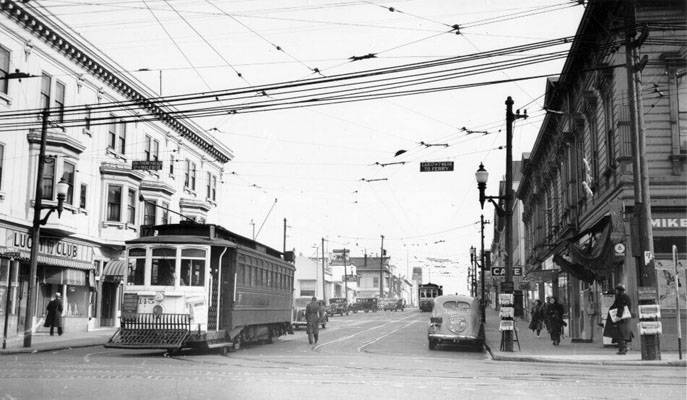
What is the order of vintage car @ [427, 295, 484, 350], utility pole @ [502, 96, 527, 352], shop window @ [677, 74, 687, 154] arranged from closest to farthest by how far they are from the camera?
shop window @ [677, 74, 687, 154], utility pole @ [502, 96, 527, 352], vintage car @ [427, 295, 484, 350]

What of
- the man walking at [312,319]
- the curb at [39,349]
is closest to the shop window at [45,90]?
the curb at [39,349]

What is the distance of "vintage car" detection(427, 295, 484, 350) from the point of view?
941 inches

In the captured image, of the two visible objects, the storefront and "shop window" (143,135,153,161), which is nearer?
the storefront

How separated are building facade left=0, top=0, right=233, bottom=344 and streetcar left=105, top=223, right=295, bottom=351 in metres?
5.75

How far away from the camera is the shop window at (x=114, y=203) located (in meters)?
35.7

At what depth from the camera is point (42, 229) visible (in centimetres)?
2970

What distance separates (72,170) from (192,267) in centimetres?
1471

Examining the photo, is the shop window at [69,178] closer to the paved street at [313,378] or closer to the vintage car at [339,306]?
the paved street at [313,378]

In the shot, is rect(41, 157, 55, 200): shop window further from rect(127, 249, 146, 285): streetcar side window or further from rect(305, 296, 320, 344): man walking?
rect(305, 296, 320, 344): man walking

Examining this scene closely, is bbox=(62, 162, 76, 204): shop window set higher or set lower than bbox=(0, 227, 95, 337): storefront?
higher

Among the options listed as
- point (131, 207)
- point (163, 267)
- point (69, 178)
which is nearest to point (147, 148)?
point (131, 207)

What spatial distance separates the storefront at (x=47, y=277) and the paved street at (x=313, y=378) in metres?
9.81

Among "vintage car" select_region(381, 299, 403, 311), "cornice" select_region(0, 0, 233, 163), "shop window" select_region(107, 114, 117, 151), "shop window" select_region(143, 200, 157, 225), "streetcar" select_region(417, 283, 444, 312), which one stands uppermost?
"cornice" select_region(0, 0, 233, 163)

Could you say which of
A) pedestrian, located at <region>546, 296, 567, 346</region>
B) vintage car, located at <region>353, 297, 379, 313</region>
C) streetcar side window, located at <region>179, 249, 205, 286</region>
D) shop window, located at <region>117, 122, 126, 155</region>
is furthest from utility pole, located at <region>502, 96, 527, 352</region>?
vintage car, located at <region>353, 297, 379, 313</region>
